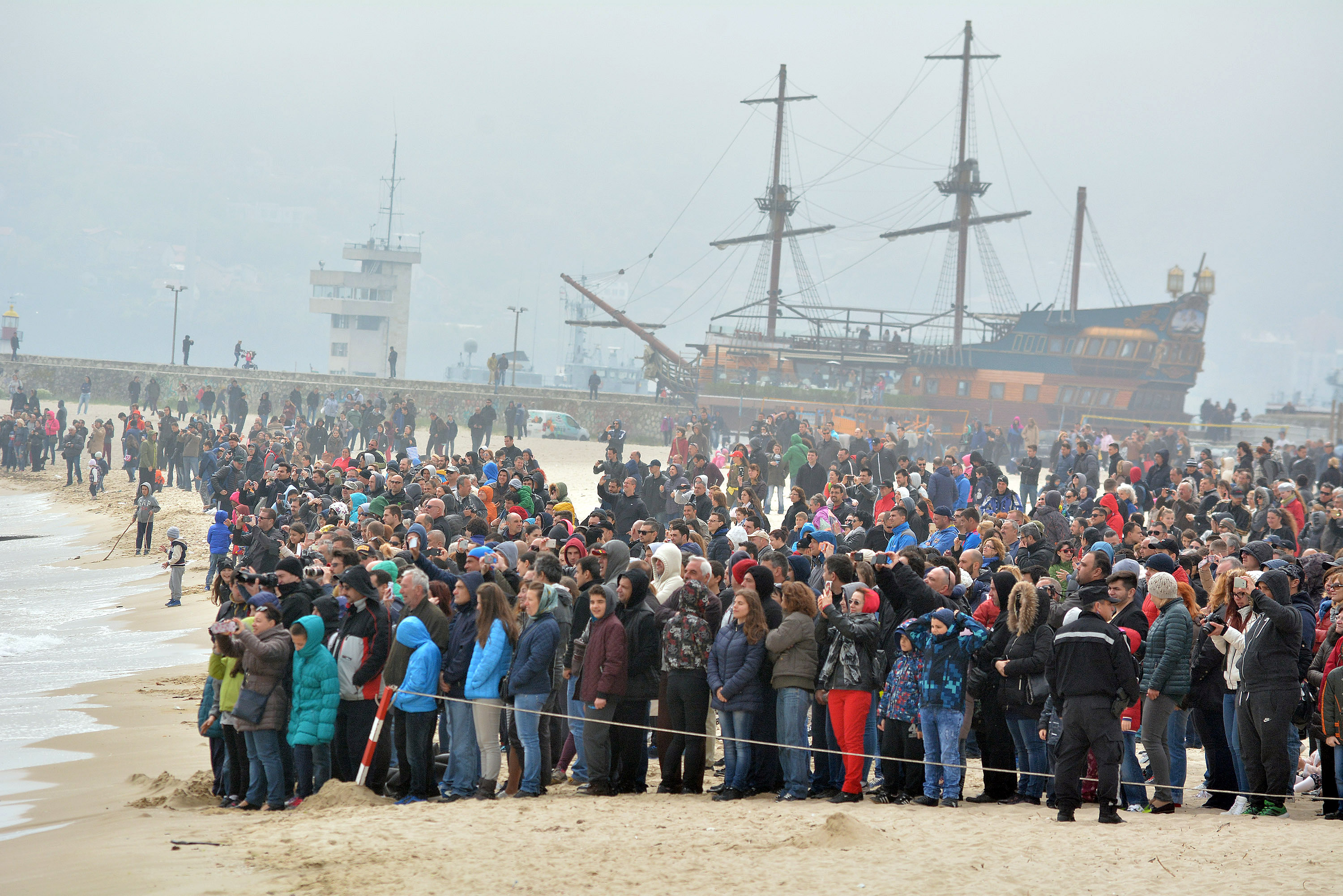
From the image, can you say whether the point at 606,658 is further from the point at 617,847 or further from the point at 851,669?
the point at 851,669

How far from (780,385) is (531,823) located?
136 ft

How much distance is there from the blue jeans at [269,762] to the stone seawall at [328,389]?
3745 centimetres

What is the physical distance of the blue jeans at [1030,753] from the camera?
7.48 metres

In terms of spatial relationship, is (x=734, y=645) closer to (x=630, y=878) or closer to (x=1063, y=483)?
(x=630, y=878)

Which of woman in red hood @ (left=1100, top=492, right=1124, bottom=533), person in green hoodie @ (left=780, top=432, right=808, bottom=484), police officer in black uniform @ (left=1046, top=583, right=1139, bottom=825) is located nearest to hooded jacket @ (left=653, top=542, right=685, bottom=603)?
police officer in black uniform @ (left=1046, top=583, right=1139, bottom=825)

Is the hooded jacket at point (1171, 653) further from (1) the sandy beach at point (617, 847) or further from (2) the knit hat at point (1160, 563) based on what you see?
(2) the knit hat at point (1160, 563)

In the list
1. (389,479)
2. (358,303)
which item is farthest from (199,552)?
(358,303)

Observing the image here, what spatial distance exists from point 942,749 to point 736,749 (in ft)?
4.30

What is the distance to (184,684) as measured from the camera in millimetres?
12031

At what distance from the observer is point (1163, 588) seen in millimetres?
7164

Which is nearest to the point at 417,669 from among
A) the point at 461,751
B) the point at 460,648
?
the point at 460,648

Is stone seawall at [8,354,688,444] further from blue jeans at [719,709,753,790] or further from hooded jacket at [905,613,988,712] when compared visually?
hooded jacket at [905,613,988,712]

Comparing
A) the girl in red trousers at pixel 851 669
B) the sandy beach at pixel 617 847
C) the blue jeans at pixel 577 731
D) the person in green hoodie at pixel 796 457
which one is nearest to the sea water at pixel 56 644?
the sandy beach at pixel 617 847

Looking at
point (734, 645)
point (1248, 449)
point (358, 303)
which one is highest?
point (358, 303)
